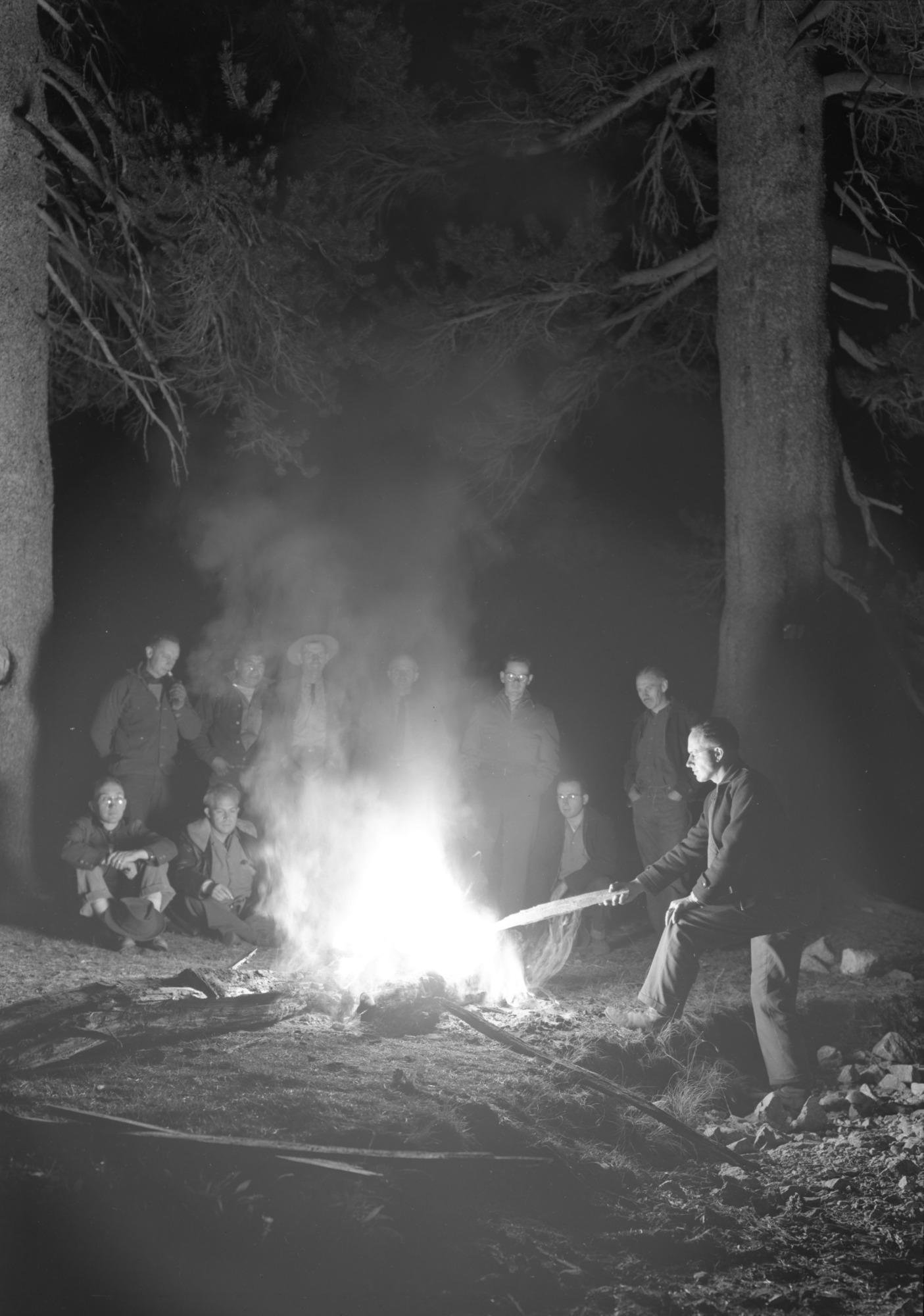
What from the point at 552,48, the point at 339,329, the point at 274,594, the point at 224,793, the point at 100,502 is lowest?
the point at 224,793

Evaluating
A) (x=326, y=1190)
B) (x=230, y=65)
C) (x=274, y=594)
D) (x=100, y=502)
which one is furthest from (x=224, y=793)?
(x=100, y=502)

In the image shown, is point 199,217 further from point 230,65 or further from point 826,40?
point 826,40

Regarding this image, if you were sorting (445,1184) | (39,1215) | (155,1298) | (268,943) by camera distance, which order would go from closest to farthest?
(155,1298) → (39,1215) → (445,1184) → (268,943)

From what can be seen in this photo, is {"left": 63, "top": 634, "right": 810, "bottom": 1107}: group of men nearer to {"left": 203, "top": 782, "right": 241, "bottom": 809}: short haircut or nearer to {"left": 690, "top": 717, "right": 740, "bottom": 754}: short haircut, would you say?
{"left": 203, "top": 782, "right": 241, "bottom": 809}: short haircut

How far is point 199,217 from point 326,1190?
290 inches

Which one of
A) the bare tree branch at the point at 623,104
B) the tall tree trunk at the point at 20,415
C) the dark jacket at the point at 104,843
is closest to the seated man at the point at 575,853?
the dark jacket at the point at 104,843

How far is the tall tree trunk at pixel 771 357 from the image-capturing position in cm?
884

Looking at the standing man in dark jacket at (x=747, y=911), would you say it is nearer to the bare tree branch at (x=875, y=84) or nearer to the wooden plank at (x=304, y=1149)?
the wooden plank at (x=304, y=1149)

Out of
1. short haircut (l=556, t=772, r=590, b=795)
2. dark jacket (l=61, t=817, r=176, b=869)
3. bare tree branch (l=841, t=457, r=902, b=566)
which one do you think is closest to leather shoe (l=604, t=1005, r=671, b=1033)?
short haircut (l=556, t=772, r=590, b=795)

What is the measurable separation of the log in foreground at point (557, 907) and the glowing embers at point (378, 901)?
0.73ft

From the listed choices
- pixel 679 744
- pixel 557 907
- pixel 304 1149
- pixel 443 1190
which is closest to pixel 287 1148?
pixel 304 1149

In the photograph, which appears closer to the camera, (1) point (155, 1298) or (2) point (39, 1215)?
(1) point (155, 1298)

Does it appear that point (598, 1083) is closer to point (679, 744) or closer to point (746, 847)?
point (746, 847)

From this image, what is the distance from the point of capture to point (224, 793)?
26.9ft
